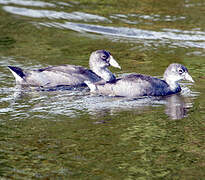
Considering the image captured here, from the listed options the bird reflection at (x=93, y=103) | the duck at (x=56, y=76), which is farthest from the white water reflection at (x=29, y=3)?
the bird reflection at (x=93, y=103)

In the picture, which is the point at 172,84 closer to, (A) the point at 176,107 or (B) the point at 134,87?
(B) the point at 134,87

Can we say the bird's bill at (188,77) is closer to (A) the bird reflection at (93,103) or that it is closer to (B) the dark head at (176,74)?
(B) the dark head at (176,74)

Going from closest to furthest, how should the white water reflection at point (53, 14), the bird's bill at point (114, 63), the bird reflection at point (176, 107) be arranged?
the bird reflection at point (176, 107)
the bird's bill at point (114, 63)
the white water reflection at point (53, 14)

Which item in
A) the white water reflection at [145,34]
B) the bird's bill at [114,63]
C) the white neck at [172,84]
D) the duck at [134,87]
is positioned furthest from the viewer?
the white water reflection at [145,34]

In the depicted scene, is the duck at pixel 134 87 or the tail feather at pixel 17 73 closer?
the duck at pixel 134 87

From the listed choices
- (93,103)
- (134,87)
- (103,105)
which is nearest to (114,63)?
(134,87)

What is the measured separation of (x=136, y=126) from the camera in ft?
31.6

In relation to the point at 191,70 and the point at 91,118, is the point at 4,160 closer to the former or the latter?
the point at 91,118

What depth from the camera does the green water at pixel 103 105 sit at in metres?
7.98

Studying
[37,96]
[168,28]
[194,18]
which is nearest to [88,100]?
[37,96]

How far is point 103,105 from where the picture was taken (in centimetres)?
1103

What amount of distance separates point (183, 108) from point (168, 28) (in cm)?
722

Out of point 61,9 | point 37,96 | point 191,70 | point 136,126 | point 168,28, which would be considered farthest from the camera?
point 61,9

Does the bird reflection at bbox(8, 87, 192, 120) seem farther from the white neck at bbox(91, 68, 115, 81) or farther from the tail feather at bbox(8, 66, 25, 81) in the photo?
the white neck at bbox(91, 68, 115, 81)
